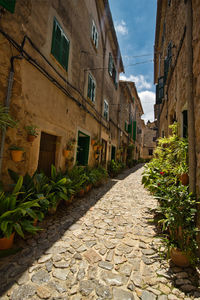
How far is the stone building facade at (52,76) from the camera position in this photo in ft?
10.0

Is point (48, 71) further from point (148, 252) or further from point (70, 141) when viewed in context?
point (148, 252)

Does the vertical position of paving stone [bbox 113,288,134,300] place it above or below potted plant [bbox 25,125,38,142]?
below

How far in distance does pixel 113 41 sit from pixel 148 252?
1234 cm

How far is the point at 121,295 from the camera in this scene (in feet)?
5.15

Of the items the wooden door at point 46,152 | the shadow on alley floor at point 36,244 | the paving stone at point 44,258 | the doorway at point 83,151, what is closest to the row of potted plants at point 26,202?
the shadow on alley floor at point 36,244

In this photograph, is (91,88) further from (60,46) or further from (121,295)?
(121,295)

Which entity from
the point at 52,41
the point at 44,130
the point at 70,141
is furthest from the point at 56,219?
the point at 52,41

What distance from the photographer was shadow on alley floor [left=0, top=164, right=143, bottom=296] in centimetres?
177

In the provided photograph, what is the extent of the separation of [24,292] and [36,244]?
0.88 metres

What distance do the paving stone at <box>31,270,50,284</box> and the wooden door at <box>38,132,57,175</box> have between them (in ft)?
9.09

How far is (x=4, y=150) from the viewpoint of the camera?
9.61 feet

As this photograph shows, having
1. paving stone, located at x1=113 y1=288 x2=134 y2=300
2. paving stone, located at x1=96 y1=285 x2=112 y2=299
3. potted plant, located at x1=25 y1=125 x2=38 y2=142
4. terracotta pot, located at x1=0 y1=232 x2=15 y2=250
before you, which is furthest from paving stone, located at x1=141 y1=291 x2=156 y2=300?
potted plant, located at x1=25 y1=125 x2=38 y2=142

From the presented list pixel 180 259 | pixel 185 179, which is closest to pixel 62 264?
pixel 180 259

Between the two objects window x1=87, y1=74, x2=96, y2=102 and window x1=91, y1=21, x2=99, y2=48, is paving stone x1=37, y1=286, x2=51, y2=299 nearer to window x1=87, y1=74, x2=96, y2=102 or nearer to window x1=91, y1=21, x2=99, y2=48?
window x1=87, y1=74, x2=96, y2=102
